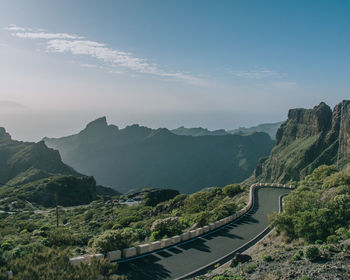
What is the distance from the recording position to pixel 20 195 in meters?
77.3

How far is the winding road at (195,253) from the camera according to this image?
49.4 feet

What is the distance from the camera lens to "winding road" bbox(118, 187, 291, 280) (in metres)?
15.1

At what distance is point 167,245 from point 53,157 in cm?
13342

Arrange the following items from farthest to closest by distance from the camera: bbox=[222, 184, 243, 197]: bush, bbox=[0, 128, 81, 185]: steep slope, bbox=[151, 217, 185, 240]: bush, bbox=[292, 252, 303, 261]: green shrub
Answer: bbox=[0, 128, 81, 185]: steep slope
bbox=[222, 184, 243, 197]: bush
bbox=[151, 217, 185, 240]: bush
bbox=[292, 252, 303, 261]: green shrub

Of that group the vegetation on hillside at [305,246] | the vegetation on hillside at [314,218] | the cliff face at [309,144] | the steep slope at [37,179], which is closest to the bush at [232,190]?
the vegetation on hillside at [305,246]

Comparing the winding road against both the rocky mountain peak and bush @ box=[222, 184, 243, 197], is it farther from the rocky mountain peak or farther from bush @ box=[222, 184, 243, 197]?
the rocky mountain peak

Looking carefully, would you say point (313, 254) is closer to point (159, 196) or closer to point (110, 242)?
point (110, 242)

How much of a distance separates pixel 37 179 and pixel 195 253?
10271 cm

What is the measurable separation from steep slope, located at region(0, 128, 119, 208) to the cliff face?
10104cm

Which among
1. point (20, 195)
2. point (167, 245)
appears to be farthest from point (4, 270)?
point (20, 195)

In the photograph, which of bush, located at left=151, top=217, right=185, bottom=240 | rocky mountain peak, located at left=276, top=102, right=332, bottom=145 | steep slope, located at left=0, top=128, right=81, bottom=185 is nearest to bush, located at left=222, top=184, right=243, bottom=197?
bush, located at left=151, top=217, right=185, bottom=240

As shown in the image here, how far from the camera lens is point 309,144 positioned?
15700 cm

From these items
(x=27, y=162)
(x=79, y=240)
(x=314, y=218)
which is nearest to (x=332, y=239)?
(x=314, y=218)

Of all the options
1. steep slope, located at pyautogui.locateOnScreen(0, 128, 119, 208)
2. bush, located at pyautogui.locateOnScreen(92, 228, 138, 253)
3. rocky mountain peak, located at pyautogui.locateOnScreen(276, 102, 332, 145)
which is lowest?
steep slope, located at pyautogui.locateOnScreen(0, 128, 119, 208)
